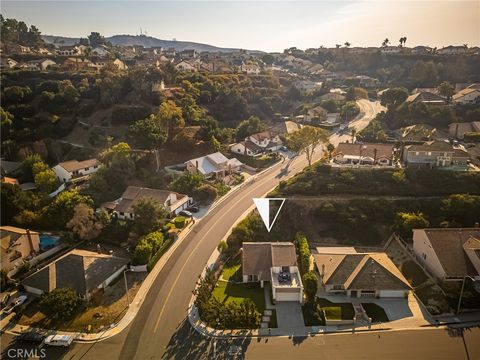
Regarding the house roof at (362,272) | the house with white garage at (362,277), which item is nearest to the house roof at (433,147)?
the house roof at (362,272)

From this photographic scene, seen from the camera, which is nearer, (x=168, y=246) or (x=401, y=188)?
(x=168, y=246)

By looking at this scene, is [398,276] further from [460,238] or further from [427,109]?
[427,109]

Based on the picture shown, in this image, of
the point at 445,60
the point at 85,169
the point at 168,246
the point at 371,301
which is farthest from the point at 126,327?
the point at 445,60

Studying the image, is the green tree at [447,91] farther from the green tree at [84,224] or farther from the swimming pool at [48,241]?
the swimming pool at [48,241]

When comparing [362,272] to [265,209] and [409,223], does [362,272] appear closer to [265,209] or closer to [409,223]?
[409,223]

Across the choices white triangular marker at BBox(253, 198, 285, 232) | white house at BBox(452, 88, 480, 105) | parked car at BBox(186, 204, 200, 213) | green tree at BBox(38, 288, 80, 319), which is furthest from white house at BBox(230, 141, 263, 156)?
white house at BBox(452, 88, 480, 105)

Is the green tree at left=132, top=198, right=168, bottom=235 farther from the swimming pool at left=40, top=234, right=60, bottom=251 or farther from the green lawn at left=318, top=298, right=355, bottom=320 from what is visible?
the green lawn at left=318, top=298, right=355, bottom=320
